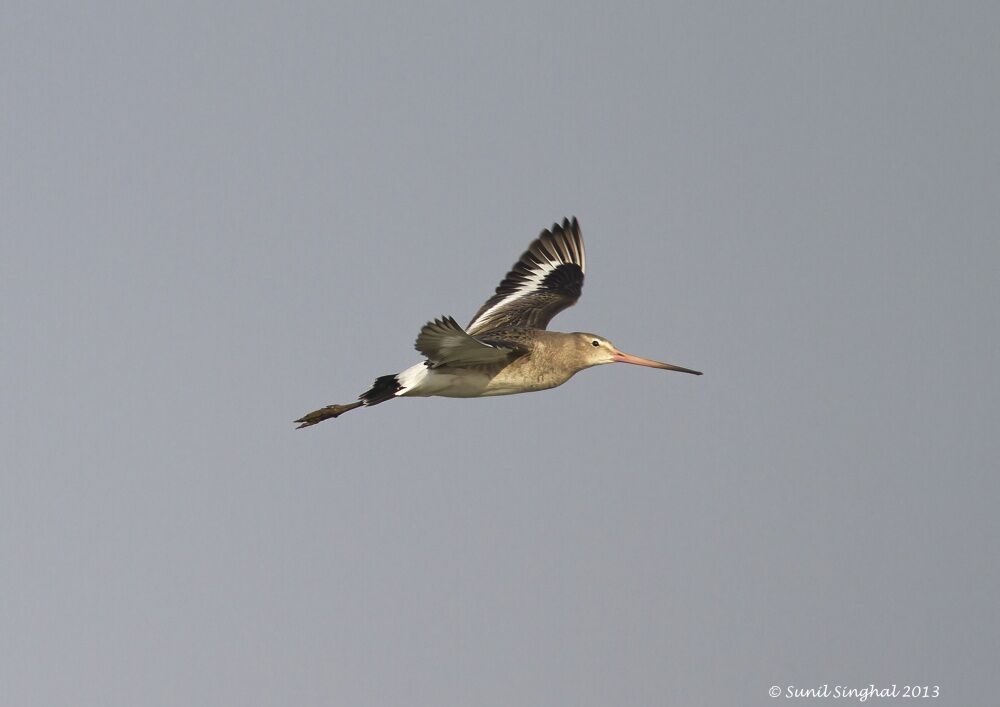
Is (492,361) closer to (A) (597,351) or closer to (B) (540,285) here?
(A) (597,351)

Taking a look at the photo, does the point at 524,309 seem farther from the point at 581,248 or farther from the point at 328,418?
the point at 328,418

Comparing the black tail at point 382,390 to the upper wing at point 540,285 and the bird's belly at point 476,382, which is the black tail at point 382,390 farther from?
the upper wing at point 540,285

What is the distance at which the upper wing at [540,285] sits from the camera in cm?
2141

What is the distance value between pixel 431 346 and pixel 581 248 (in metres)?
8.24

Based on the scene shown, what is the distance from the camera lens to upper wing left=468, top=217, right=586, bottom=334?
21.4 m

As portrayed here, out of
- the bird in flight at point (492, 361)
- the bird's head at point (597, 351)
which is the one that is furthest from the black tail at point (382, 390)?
the bird's head at point (597, 351)

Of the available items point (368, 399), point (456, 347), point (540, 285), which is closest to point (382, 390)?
point (368, 399)

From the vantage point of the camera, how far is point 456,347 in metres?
16.5

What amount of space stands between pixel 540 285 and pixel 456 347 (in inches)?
275

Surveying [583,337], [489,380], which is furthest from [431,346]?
[583,337]

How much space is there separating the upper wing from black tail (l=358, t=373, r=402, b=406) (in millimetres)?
3045

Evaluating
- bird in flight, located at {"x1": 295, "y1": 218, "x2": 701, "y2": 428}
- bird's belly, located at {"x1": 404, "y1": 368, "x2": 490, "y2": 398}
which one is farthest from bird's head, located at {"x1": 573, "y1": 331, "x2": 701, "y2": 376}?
bird's belly, located at {"x1": 404, "y1": 368, "x2": 490, "y2": 398}

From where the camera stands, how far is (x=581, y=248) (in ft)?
78.6

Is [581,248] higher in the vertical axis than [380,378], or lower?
higher
